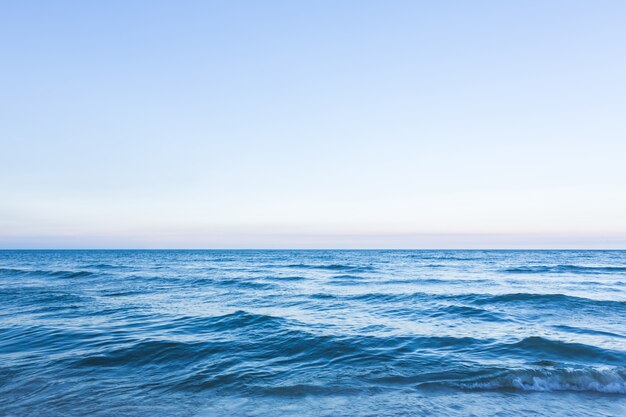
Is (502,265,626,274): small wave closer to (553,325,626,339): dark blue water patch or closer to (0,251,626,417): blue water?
Answer: (0,251,626,417): blue water

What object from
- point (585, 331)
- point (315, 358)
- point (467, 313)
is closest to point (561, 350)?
point (585, 331)

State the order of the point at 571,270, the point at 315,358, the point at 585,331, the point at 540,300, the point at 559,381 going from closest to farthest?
the point at 559,381, the point at 315,358, the point at 585,331, the point at 540,300, the point at 571,270

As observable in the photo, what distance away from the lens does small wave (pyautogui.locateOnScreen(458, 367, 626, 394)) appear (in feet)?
26.1

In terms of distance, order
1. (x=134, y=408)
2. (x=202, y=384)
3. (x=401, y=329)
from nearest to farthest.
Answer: (x=134, y=408) → (x=202, y=384) → (x=401, y=329)

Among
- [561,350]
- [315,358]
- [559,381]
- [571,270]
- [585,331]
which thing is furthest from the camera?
[571,270]

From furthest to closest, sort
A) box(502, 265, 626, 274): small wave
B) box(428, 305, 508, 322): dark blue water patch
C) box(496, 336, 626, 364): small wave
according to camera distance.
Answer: box(502, 265, 626, 274): small wave
box(428, 305, 508, 322): dark blue water patch
box(496, 336, 626, 364): small wave

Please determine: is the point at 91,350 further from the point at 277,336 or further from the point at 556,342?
the point at 556,342

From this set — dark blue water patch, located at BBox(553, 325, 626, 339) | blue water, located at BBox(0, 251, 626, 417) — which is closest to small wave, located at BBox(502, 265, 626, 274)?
blue water, located at BBox(0, 251, 626, 417)

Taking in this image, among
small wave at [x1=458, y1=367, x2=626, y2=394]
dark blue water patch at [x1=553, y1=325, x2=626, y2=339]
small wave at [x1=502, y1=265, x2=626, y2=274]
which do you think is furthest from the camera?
small wave at [x1=502, y1=265, x2=626, y2=274]

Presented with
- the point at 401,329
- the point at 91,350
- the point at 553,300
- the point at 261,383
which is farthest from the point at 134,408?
the point at 553,300

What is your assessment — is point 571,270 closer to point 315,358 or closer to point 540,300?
point 540,300

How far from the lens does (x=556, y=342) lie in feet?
37.0

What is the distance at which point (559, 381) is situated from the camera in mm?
8266

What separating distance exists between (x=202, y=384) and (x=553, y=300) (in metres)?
18.2
